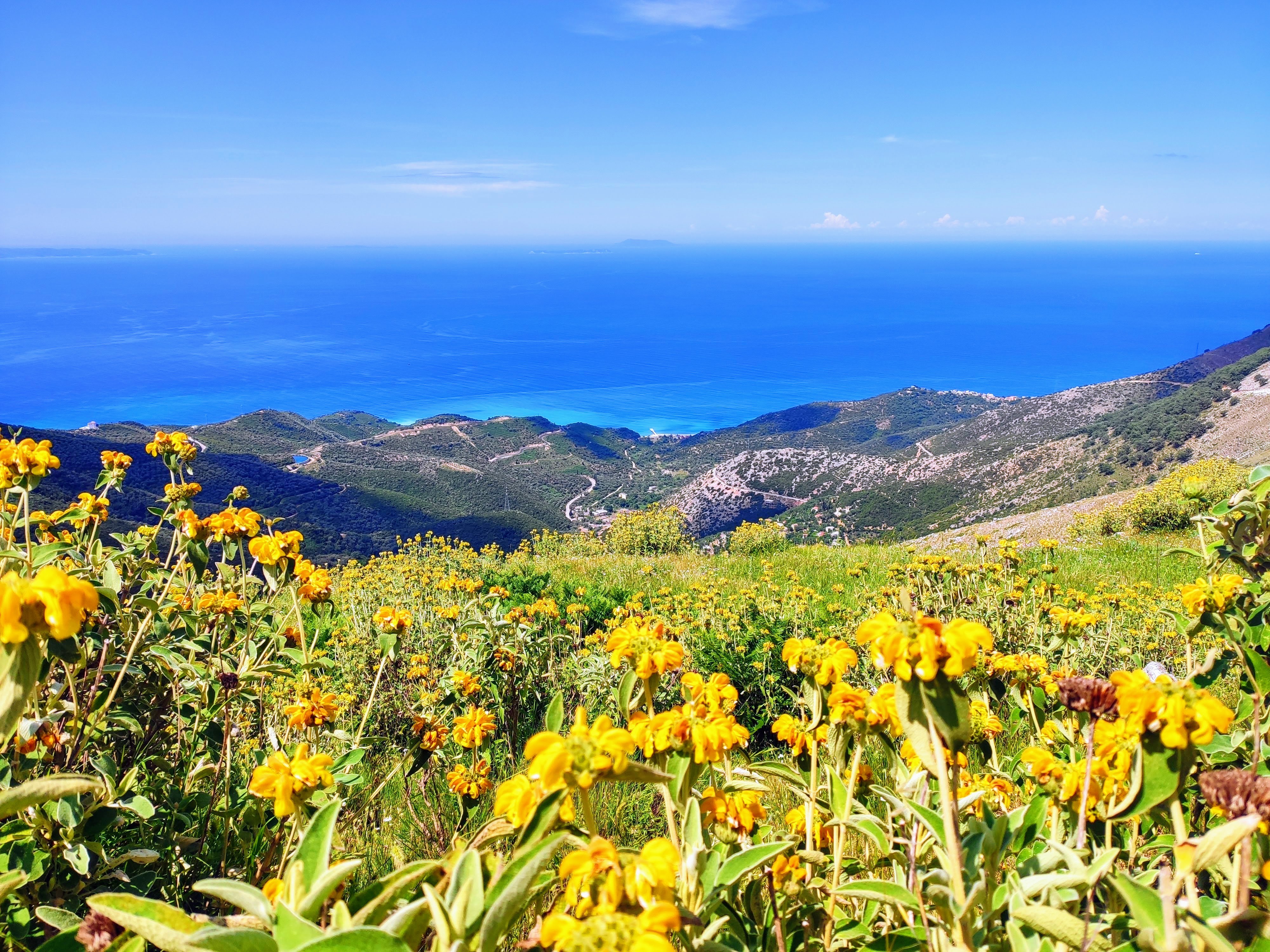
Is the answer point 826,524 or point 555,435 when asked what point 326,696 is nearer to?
point 826,524

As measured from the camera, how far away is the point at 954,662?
0.94m

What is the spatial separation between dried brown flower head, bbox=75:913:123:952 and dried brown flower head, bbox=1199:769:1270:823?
1434mm

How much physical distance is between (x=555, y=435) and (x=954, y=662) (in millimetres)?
84376

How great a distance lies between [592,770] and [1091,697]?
0.86m

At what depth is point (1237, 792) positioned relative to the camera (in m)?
0.94

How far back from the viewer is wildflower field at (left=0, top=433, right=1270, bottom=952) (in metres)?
0.88

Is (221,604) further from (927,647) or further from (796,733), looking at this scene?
(927,647)

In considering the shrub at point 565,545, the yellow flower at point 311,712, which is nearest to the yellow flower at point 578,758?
the yellow flower at point 311,712

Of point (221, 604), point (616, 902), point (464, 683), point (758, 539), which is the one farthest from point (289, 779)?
point (758, 539)

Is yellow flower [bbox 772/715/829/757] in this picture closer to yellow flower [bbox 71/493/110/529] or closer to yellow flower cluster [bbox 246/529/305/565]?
yellow flower cluster [bbox 246/529/305/565]

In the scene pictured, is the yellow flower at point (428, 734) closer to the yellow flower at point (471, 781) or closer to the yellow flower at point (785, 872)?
the yellow flower at point (471, 781)

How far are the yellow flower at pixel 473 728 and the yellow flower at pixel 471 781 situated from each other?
7 centimetres

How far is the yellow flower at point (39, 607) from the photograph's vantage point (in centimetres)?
88

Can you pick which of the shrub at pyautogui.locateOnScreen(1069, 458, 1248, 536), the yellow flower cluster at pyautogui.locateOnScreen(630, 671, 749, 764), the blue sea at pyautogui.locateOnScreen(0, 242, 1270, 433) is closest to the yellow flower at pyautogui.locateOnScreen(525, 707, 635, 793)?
the yellow flower cluster at pyautogui.locateOnScreen(630, 671, 749, 764)
